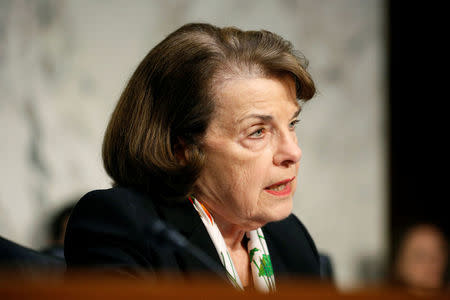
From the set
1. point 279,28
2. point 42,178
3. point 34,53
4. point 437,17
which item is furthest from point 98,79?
point 437,17

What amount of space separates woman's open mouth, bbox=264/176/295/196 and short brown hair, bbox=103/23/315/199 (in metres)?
0.18

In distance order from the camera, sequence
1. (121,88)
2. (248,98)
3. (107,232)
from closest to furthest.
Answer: (107,232) → (248,98) → (121,88)

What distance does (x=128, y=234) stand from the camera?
3.39 ft

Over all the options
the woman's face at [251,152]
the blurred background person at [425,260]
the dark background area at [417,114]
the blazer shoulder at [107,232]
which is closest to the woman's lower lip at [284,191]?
the woman's face at [251,152]

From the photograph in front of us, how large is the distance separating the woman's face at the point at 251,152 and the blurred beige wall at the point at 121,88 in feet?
4.88

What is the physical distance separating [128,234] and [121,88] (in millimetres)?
2319

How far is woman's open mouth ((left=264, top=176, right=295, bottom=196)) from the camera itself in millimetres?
1167

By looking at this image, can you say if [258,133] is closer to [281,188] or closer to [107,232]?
[281,188]

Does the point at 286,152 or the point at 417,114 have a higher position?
the point at 286,152

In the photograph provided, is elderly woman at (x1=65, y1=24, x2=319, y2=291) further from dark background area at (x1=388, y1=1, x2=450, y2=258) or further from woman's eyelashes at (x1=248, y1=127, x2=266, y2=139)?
dark background area at (x1=388, y1=1, x2=450, y2=258)

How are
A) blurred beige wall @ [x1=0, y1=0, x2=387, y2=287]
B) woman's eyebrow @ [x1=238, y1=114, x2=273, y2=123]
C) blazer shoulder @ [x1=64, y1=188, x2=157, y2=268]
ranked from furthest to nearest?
blurred beige wall @ [x1=0, y1=0, x2=387, y2=287] → woman's eyebrow @ [x1=238, y1=114, x2=273, y2=123] → blazer shoulder @ [x1=64, y1=188, x2=157, y2=268]

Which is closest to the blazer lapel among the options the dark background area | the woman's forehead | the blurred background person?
the woman's forehead

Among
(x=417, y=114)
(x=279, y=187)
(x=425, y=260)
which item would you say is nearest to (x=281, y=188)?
(x=279, y=187)

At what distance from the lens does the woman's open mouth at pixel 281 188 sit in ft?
3.83
